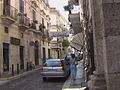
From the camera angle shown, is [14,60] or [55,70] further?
[14,60]

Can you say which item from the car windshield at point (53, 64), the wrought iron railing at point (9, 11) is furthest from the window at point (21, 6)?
the car windshield at point (53, 64)

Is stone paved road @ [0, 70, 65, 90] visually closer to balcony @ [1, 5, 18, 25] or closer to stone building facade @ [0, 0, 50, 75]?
stone building facade @ [0, 0, 50, 75]

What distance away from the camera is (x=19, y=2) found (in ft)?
73.0

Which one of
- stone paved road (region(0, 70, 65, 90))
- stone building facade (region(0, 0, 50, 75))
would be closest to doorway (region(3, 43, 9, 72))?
stone building facade (region(0, 0, 50, 75))

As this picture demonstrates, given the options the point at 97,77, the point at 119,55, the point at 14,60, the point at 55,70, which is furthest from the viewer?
the point at 14,60

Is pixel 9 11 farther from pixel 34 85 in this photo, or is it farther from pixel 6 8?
pixel 34 85

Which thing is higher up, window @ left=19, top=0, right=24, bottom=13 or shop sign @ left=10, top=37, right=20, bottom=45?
window @ left=19, top=0, right=24, bottom=13

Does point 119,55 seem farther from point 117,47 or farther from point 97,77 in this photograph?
point 97,77

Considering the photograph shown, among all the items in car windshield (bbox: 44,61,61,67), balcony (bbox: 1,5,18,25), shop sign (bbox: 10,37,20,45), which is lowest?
car windshield (bbox: 44,61,61,67)

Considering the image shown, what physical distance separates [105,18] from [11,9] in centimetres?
1563

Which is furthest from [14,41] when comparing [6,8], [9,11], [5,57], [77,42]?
[77,42]

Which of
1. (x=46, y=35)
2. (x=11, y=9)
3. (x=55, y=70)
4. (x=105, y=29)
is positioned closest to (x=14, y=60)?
(x=11, y=9)

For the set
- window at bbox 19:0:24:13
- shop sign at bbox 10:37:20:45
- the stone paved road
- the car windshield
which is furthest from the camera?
window at bbox 19:0:24:13

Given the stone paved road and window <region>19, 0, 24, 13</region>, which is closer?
the stone paved road
